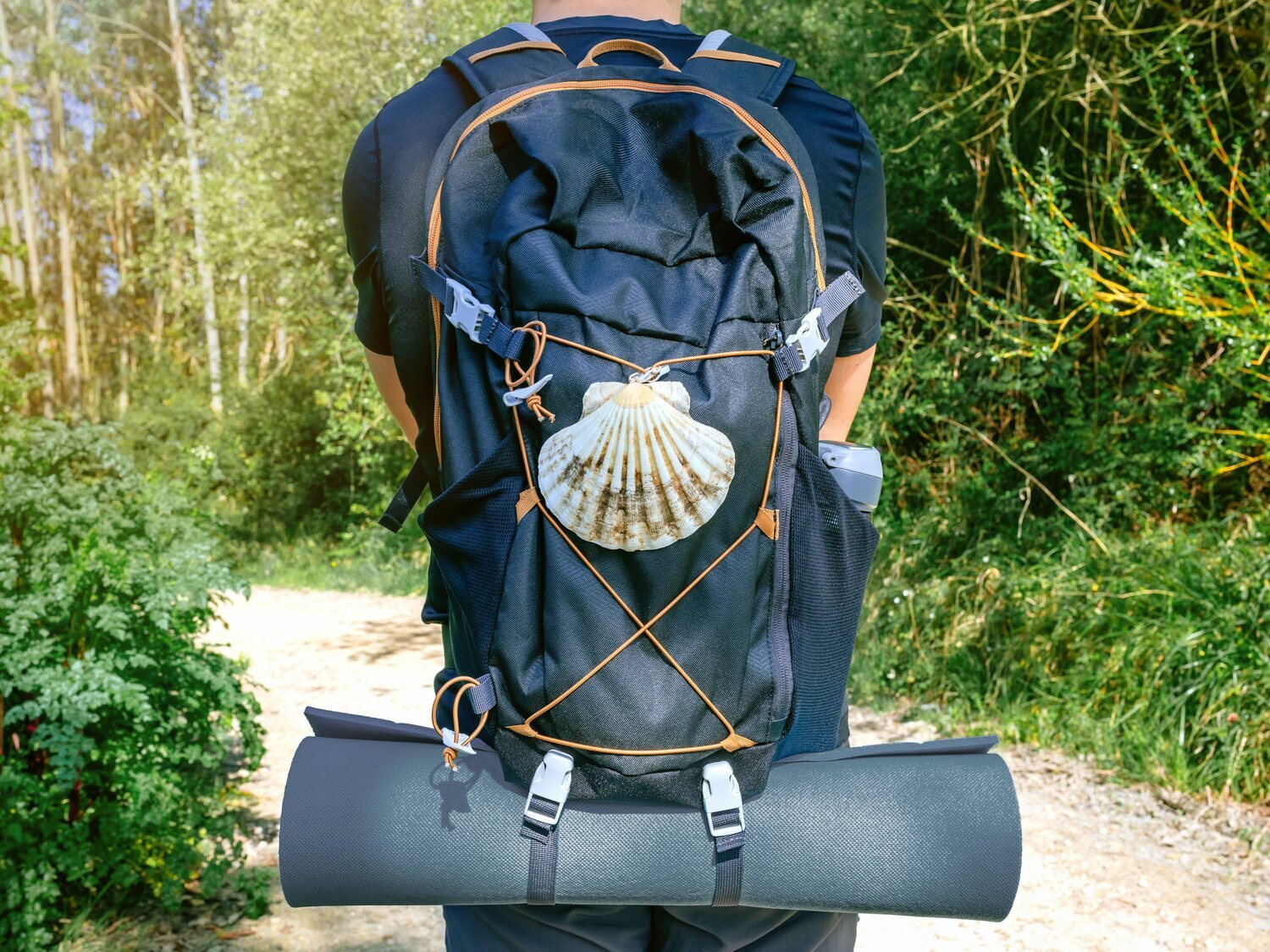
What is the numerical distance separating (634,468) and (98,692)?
6.76ft

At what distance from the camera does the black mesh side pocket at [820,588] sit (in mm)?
1142

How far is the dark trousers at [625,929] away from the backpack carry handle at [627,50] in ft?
2.97

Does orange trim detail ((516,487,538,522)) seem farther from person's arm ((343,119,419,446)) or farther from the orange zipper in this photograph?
person's arm ((343,119,419,446))

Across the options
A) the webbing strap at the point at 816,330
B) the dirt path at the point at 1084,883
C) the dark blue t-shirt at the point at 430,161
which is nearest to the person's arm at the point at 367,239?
the dark blue t-shirt at the point at 430,161

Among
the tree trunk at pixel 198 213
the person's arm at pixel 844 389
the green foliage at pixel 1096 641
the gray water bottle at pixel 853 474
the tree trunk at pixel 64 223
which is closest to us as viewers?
the gray water bottle at pixel 853 474

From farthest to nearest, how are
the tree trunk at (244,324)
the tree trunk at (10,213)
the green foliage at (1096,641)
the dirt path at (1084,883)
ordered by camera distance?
the tree trunk at (244,324) < the tree trunk at (10,213) < the green foliage at (1096,641) < the dirt path at (1084,883)

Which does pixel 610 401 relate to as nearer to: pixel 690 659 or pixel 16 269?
pixel 690 659

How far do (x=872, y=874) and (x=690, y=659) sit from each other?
0.29 metres

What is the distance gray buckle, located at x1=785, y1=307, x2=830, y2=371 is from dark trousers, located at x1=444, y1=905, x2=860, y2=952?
22.9 inches

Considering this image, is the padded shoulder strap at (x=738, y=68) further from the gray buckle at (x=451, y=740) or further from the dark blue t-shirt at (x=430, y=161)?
the gray buckle at (x=451, y=740)

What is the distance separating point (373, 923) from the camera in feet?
11.2

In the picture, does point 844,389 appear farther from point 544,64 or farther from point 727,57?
point 544,64

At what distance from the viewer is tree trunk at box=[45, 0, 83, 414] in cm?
1598

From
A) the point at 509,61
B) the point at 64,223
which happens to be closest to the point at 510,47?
the point at 509,61
